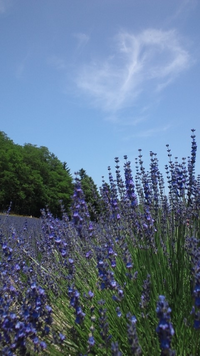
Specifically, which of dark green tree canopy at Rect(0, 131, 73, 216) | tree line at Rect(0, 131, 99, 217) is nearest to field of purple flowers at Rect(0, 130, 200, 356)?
tree line at Rect(0, 131, 99, 217)

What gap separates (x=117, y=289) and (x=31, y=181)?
38411 mm

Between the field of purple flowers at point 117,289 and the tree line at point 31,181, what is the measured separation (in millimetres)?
27862

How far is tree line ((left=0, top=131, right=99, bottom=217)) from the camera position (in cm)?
3694

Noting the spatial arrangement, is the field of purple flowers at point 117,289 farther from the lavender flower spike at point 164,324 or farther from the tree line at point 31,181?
the tree line at point 31,181

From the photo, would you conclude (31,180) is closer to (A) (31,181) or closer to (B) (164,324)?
(A) (31,181)

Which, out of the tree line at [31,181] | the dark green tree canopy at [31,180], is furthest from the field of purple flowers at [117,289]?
the dark green tree canopy at [31,180]

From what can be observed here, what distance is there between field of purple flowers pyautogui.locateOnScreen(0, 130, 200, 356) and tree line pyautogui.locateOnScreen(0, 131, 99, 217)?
27862 mm

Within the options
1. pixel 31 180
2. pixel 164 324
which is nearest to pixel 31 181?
pixel 31 180

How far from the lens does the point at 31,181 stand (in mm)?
39750

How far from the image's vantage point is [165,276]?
292 centimetres

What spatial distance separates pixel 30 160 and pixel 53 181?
12.6 ft

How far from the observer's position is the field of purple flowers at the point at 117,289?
6.13ft

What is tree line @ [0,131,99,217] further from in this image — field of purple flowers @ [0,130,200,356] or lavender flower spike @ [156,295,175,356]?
lavender flower spike @ [156,295,175,356]

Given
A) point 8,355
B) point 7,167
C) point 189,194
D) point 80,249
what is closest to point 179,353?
point 8,355
